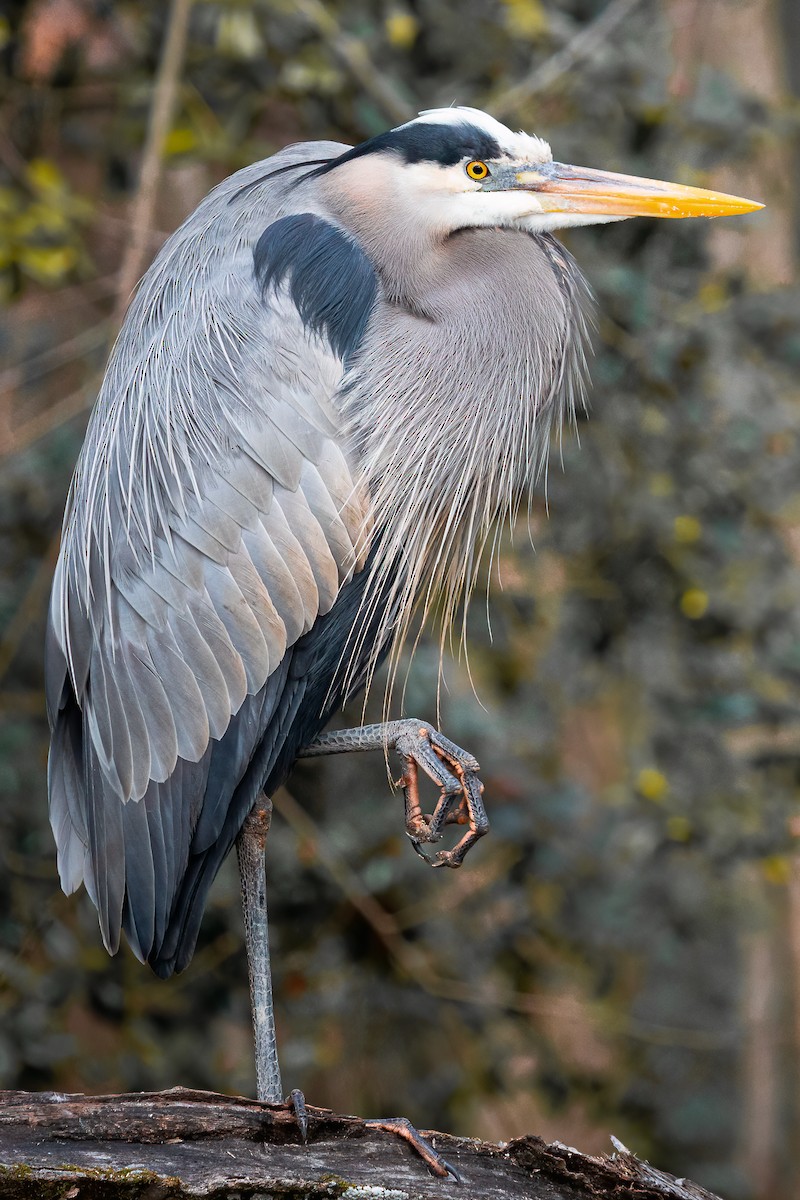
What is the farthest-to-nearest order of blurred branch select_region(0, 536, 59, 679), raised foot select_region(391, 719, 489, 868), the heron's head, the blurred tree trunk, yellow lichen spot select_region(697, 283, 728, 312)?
1. the blurred tree trunk
2. yellow lichen spot select_region(697, 283, 728, 312)
3. blurred branch select_region(0, 536, 59, 679)
4. the heron's head
5. raised foot select_region(391, 719, 489, 868)

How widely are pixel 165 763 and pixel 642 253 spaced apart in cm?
174

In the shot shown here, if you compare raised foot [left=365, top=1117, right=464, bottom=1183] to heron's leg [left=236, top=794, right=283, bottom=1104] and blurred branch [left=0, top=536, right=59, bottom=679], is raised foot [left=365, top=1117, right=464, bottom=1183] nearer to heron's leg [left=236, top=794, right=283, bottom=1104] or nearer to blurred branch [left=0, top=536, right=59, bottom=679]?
heron's leg [left=236, top=794, right=283, bottom=1104]

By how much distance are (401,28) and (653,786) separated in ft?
5.87

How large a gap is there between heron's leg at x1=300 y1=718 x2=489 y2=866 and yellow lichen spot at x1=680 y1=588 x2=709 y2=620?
1186 mm

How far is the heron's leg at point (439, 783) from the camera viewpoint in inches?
83.0

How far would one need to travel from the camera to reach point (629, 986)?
3490 millimetres

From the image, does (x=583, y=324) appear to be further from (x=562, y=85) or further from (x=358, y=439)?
(x=562, y=85)

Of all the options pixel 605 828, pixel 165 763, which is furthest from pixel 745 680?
pixel 165 763

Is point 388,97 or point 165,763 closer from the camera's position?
point 165,763

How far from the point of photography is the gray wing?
2.24m

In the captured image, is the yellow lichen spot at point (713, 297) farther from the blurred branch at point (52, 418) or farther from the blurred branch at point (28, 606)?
the blurred branch at point (28, 606)

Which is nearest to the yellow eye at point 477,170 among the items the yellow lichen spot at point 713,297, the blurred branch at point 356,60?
the blurred branch at point 356,60

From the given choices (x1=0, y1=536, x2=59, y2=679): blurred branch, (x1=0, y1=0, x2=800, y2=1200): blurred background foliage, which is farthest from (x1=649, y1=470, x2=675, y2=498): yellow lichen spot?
(x1=0, y1=536, x2=59, y2=679): blurred branch

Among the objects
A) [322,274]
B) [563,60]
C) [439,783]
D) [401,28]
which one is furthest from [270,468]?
[563,60]
